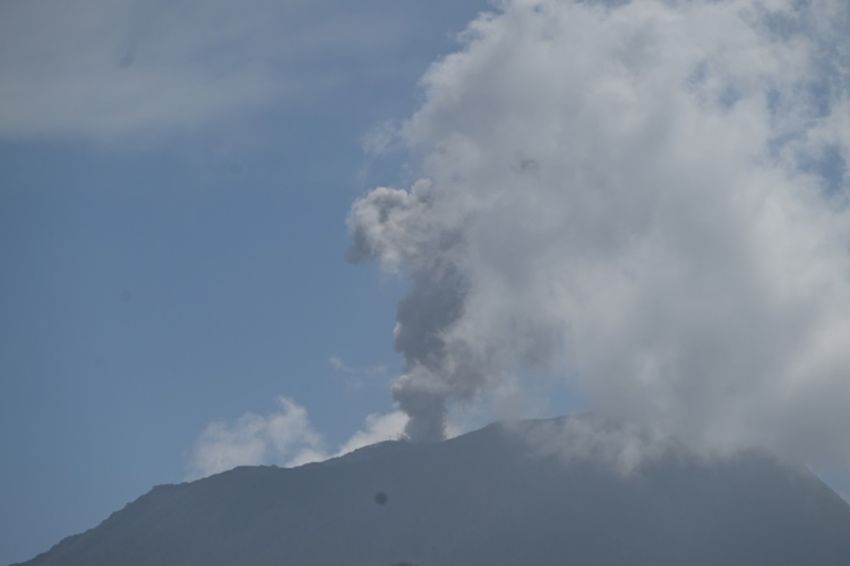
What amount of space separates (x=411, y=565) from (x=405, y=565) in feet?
50.9

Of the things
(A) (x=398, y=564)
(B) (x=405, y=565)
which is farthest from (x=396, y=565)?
(B) (x=405, y=565)

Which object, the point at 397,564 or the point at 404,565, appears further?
the point at 397,564

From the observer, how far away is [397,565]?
195 meters

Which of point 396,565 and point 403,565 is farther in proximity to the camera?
point 396,565

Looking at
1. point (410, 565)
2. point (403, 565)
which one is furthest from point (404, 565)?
point (410, 565)

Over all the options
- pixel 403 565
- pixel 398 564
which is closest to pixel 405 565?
pixel 403 565

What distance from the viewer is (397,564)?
19925 centimetres

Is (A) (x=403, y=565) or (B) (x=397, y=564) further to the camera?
(B) (x=397, y=564)

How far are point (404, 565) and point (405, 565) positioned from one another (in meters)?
0.53

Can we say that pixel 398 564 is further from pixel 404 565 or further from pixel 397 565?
pixel 404 565

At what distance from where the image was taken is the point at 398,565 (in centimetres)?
19275

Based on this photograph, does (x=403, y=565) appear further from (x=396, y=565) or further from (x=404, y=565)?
(x=396, y=565)

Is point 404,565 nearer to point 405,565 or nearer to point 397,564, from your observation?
point 405,565

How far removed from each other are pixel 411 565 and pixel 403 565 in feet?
51.8
